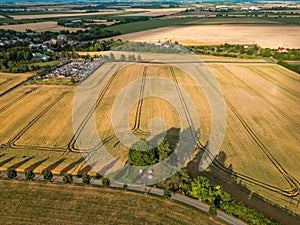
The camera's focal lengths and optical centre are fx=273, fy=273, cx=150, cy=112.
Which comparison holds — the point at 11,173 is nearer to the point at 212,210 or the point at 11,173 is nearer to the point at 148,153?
the point at 148,153

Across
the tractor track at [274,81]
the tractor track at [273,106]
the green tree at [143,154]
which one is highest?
the green tree at [143,154]

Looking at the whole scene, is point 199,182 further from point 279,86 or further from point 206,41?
point 206,41

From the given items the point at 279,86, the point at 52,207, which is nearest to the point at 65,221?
the point at 52,207

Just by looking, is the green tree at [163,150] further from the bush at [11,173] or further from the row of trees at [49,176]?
the bush at [11,173]

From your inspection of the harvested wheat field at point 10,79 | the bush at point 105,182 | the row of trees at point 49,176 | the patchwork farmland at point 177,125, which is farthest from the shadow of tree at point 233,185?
the harvested wheat field at point 10,79

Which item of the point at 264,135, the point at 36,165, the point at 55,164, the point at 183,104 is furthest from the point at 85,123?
the point at 264,135

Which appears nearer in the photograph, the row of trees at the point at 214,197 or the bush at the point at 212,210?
the row of trees at the point at 214,197

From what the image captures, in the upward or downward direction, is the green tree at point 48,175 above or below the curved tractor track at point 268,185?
above
